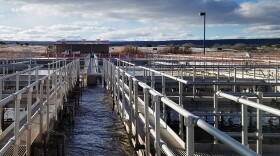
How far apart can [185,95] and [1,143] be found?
9.15 meters

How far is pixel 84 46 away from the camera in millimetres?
56969

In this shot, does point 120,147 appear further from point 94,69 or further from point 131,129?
point 94,69

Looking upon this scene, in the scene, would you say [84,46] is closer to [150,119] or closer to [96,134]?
[96,134]

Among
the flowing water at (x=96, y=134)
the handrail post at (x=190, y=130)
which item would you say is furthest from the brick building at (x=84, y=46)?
the handrail post at (x=190, y=130)

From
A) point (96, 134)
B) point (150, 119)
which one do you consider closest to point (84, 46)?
point (96, 134)

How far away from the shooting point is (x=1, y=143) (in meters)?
6.23

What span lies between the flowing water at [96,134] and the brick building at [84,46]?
4020 centimetres

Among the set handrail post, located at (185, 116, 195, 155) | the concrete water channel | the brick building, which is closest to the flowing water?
the concrete water channel

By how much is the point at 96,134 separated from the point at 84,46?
47.0m

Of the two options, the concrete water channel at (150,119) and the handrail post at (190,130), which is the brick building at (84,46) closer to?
the concrete water channel at (150,119)

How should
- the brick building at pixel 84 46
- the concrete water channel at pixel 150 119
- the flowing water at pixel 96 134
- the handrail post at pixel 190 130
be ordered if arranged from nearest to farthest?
the handrail post at pixel 190 130
the concrete water channel at pixel 150 119
the flowing water at pixel 96 134
the brick building at pixel 84 46

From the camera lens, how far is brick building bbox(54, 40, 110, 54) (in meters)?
55.8

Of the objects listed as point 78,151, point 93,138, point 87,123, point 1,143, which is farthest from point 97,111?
point 1,143

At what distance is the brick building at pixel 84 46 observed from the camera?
2196 inches
